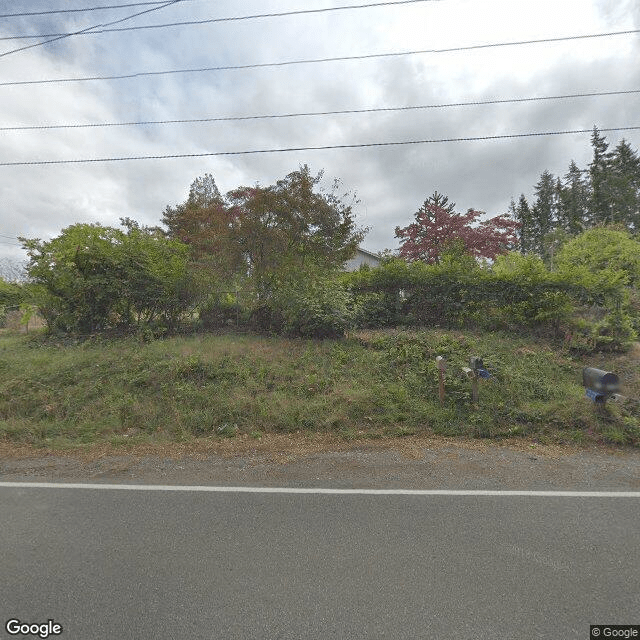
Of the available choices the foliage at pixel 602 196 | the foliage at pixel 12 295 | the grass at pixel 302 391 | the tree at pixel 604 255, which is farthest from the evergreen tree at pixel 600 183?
the foliage at pixel 12 295

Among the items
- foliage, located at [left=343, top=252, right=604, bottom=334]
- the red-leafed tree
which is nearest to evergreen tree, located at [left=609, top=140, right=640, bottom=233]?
the red-leafed tree

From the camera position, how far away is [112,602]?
2.19 meters

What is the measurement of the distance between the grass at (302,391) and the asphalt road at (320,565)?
2065 mm

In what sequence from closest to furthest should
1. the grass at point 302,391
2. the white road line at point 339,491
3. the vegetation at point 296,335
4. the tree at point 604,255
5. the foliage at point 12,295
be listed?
the white road line at point 339,491 < the grass at point 302,391 < the vegetation at point 296,335 < the tree at point 604,255 < the foliage at point 12,295

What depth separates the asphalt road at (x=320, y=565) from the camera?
2045 mm

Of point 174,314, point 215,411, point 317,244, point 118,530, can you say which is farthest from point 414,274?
point 118,530

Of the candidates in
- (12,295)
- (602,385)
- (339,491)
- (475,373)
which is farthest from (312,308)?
(12,295)

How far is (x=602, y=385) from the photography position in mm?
5082

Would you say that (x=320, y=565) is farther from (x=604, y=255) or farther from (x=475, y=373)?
(x=604, y=255)

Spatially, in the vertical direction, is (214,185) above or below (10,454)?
above

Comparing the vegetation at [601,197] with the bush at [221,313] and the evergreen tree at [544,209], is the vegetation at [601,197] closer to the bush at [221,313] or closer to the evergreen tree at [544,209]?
the evergreen tree at [544,209]

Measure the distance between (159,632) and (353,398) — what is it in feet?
14.5

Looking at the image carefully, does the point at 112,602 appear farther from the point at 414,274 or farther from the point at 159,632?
the point at 414,274

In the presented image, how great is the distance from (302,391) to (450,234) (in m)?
17.8
